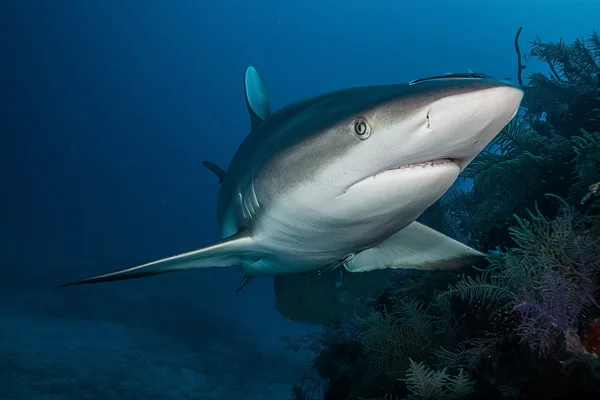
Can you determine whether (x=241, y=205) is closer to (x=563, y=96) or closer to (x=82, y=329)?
(x=563, y=96)

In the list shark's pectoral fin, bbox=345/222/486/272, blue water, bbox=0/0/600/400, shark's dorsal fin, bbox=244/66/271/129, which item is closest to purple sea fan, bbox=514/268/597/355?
shark's pectoral fin, bbox=345/222/486/272

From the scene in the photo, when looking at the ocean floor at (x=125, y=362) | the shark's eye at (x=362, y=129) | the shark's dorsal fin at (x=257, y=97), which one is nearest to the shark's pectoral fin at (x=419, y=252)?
the shark's eye at (x=362, y=129)

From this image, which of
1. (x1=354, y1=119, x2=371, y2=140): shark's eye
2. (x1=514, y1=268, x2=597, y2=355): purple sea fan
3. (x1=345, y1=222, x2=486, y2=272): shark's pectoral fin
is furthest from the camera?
(x1=345, y1=222, x2=486, y2=272): shark's pectoral fin

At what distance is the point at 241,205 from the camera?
11.6ft

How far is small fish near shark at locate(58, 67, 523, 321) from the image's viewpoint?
1.63 metres

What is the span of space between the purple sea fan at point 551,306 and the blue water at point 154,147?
36.0 feet

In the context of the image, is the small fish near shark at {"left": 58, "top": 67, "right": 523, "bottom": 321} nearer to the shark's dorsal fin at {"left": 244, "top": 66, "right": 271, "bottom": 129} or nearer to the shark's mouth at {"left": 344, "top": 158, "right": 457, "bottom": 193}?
the shark's mouth at {"left": 344, "top": 158, "right": 457, "bottom": 193}

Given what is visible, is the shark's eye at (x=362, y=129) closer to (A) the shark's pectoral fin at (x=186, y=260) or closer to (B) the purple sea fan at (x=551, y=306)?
(A) the shark's pectoral fin at (x=186, y=260)

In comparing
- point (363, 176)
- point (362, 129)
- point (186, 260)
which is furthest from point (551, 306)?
point (186, 260)

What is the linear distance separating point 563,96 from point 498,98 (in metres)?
7.23

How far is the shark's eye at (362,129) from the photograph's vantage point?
1.83 metres

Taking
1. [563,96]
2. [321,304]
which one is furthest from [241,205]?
[563,96]

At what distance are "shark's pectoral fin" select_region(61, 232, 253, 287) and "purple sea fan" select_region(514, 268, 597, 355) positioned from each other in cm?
232

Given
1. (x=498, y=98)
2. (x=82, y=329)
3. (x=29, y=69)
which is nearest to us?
(x=498, y=98)
